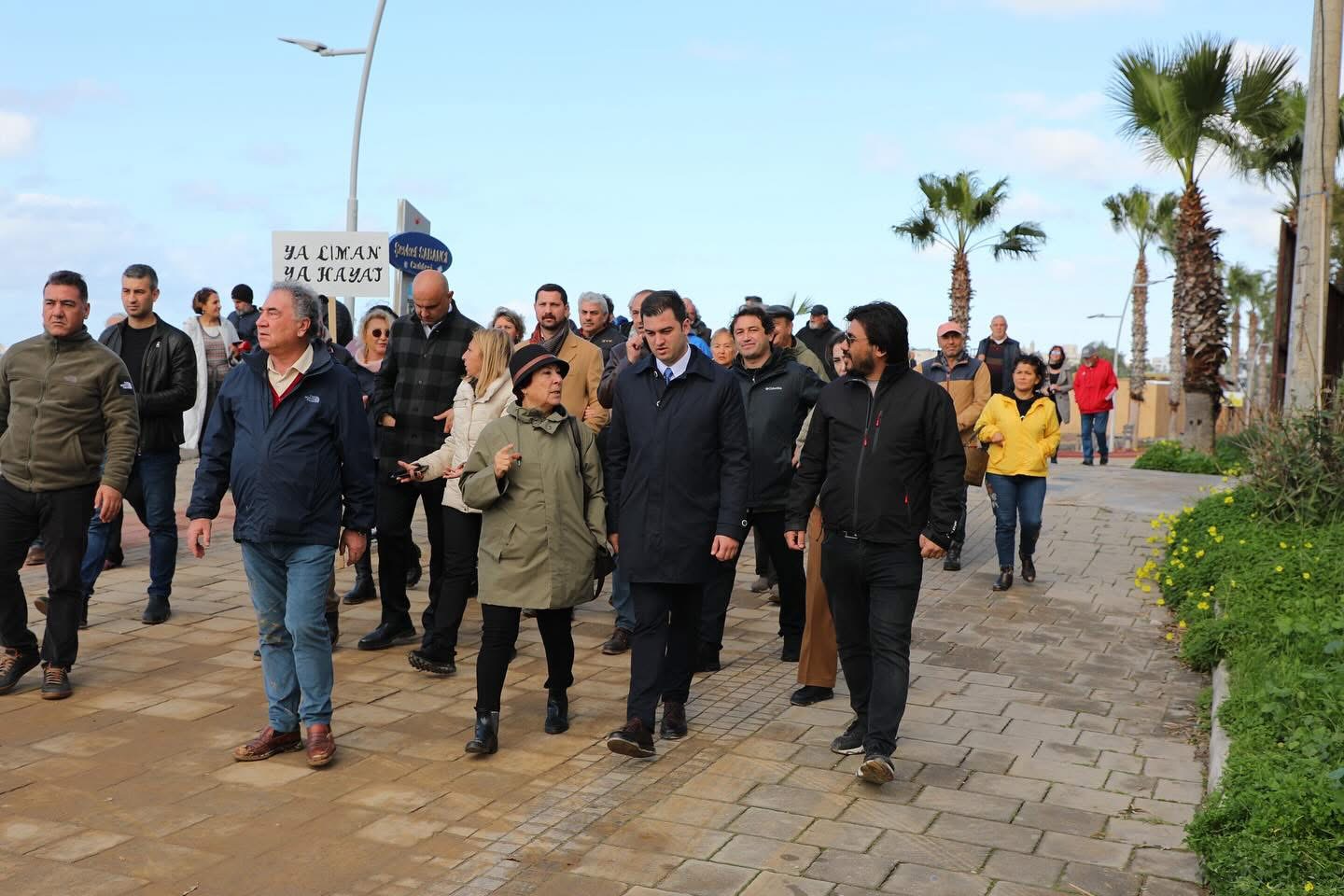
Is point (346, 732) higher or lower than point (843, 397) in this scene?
lower

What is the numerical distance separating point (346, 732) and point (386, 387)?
97.4 inches

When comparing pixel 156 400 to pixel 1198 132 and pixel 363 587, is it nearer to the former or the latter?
pixel 363 587

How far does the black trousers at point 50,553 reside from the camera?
6750 millimetres

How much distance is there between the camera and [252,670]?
7.36 meters

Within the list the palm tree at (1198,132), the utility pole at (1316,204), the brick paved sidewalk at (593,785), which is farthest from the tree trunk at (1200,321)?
the brick paved sidewalk at (593,785)

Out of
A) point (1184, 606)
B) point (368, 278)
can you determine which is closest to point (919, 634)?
point (1184, 606)

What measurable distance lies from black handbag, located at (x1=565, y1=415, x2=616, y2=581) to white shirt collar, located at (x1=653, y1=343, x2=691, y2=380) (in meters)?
0.47

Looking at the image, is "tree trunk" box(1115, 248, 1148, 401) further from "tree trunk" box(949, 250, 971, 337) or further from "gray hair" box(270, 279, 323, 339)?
"gray hair" box(270, 279, 323, 339)

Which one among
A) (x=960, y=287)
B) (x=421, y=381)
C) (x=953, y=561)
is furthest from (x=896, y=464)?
(x=960, y=287)

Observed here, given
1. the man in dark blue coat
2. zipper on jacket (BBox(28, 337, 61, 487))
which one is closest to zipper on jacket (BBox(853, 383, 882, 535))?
the man in dark blue coat

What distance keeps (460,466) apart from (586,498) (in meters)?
1.05

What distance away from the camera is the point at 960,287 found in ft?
115

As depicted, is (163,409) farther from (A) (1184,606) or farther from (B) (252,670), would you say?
(A) (1184,606)

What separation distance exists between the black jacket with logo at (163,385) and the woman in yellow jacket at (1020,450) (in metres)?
6.02
